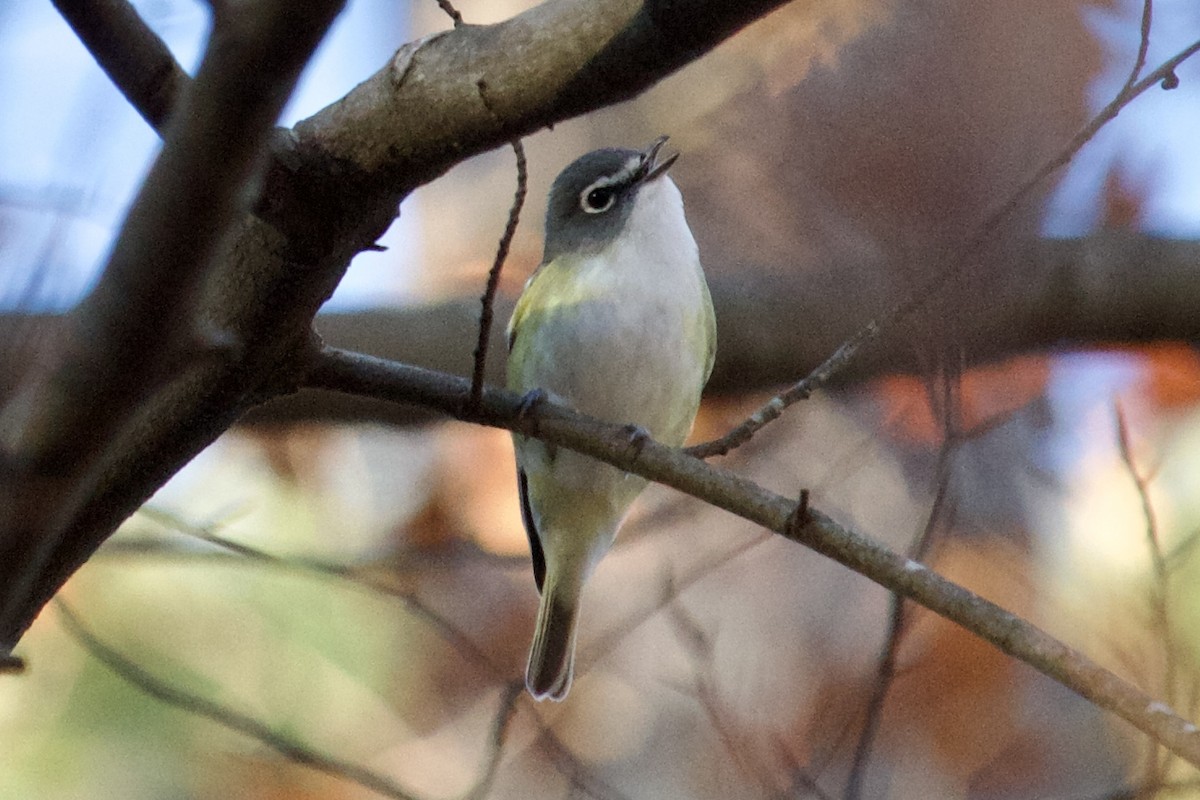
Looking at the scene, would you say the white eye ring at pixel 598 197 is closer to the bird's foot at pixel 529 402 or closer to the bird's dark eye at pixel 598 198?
the bird's dark eye at pixel 598 198

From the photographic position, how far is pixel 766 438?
4207 millimetres

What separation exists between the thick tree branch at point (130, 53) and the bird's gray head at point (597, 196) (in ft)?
6.71

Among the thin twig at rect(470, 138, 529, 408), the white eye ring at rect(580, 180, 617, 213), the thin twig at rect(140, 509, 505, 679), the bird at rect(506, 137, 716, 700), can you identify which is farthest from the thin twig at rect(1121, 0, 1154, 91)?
the thin twig at rect(140, 509, 505, 679)

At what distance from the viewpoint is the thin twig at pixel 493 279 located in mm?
1982

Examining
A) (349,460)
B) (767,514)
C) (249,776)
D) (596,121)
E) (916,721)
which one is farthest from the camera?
(596,121)

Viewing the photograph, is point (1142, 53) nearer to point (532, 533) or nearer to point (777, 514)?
point (777, 514)

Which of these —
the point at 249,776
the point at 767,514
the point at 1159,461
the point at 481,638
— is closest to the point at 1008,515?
the point at 1159,461

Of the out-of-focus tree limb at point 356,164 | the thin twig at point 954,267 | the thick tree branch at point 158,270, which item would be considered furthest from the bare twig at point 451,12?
the thick tree branch at point 158,270

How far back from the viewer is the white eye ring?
3.73 metres

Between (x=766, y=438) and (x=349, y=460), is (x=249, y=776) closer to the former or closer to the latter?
(x=349, y=460)

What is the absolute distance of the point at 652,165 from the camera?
12.4ft

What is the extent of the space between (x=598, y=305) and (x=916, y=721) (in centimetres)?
165

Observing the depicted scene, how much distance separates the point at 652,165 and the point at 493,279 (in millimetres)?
1860

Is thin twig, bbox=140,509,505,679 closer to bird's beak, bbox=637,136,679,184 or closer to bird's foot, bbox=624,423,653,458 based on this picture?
bird's foot, bbox=624,423,653,458
